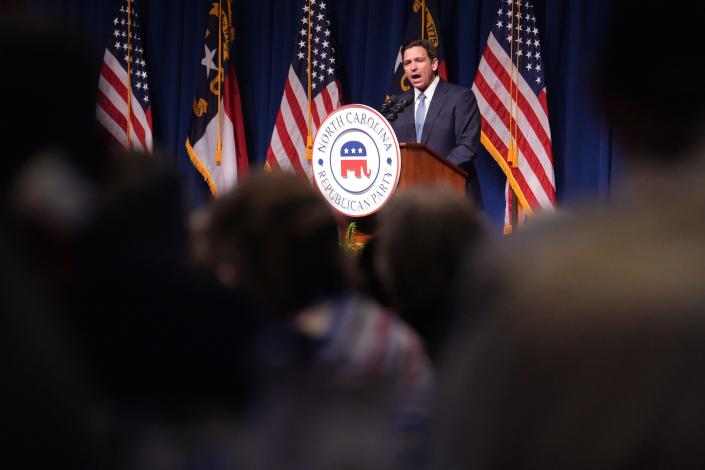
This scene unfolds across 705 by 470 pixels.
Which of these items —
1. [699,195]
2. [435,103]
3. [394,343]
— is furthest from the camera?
[435,103]

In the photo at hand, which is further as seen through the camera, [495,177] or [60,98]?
[495,177]

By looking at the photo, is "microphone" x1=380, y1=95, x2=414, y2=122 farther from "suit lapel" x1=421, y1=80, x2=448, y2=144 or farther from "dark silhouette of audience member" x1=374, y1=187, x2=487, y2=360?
"dark silhouette of audience member" x1=374, y1=187, x2=487, y2=360

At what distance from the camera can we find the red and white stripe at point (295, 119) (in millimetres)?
7195

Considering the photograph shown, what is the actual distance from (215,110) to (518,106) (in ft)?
8.45

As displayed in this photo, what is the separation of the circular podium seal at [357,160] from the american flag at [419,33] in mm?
2433

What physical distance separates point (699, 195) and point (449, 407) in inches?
10.3

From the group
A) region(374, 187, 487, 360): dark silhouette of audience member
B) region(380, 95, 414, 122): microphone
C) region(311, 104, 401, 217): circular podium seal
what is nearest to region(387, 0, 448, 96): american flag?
region(380, 95, 414, 122): microphone

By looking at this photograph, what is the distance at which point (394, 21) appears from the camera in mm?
7266

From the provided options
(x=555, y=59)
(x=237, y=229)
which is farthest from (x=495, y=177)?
(x=237, y=229)

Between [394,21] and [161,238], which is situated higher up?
[394,21]

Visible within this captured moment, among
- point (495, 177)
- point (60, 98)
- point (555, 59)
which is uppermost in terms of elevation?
point (555, 59)

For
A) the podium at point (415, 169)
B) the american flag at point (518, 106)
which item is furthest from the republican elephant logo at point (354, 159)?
the american flag at point (518, 106)

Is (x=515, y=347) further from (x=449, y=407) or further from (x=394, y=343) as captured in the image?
(x=394, y=343)

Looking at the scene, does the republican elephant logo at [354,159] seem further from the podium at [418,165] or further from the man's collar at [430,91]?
the man's collar at [430,91]
